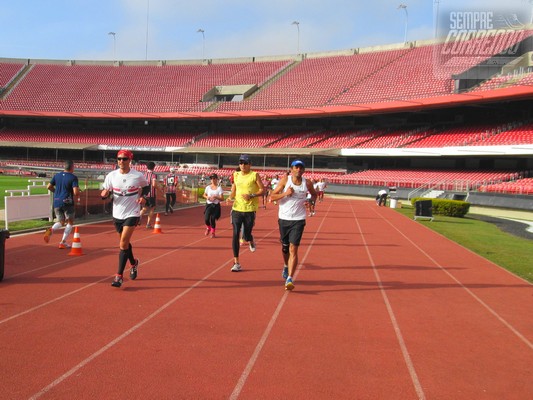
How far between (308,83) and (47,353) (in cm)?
5029

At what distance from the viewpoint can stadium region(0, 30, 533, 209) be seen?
113 feet

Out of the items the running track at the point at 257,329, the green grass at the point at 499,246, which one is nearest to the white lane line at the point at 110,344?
the running track at the point at 257,329

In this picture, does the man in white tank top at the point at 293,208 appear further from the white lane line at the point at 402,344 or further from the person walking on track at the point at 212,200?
the person walking on track at the point at 212,200

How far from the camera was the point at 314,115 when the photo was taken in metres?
45.0

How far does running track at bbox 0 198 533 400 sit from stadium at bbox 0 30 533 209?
75.4 ft

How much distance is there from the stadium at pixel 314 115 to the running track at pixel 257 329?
22993 millimetres

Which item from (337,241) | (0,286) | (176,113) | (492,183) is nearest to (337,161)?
(492,183)

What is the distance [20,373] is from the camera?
3.82 metres

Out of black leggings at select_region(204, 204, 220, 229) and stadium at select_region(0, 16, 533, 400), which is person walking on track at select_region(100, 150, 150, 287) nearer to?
stadium at select_region(0, 16, 533, 400)

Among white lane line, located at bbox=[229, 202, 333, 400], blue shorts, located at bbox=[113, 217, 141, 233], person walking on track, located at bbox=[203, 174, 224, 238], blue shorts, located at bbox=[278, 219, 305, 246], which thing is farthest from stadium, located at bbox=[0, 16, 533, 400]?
blue shorts, located at bbox=[278, 219, 305, 246]

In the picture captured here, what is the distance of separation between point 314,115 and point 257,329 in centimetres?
4120

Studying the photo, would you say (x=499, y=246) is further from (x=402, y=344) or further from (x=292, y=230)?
(x=402, y=344)

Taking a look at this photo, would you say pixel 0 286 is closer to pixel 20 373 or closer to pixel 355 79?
pixel 20 373

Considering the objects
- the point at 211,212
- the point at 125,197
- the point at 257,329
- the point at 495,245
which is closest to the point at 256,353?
the point at 257,329
